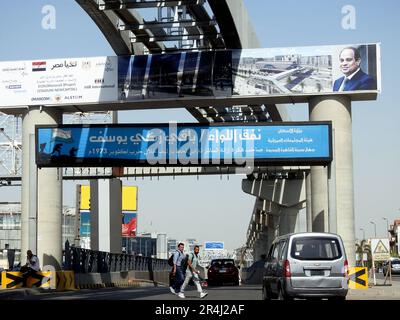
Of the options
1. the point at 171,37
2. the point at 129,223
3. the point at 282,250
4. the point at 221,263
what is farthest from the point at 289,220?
the point at 129,223

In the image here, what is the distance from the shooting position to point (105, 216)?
215 ft

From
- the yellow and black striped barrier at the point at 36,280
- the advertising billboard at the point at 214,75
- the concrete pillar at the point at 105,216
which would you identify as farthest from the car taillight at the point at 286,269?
the concrete pillar at the point at 105,216

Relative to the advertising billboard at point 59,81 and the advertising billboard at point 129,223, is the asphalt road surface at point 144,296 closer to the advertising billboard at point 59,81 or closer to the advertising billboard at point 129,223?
the advertising billboard at point 59,81

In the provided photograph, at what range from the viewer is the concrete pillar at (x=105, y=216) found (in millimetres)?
64875

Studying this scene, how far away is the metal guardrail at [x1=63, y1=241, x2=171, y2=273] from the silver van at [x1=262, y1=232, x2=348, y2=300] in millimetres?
19622

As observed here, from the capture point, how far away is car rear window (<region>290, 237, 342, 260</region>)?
1991cm

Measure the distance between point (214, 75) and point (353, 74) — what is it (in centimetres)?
671

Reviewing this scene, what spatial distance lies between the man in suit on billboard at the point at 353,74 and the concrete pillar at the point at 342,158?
83 cm

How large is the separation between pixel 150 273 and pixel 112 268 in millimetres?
15553

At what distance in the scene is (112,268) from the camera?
167 feet

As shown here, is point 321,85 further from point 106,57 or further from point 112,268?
point 112,268

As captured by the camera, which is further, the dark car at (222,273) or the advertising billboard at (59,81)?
the dark car at (222,273)

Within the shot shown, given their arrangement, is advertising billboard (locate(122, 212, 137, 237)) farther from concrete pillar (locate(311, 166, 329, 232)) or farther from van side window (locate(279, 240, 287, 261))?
van side window (locate(279, 240, 287, 261))


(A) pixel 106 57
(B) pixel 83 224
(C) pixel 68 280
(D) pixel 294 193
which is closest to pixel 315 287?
(C) pixel 68 280
